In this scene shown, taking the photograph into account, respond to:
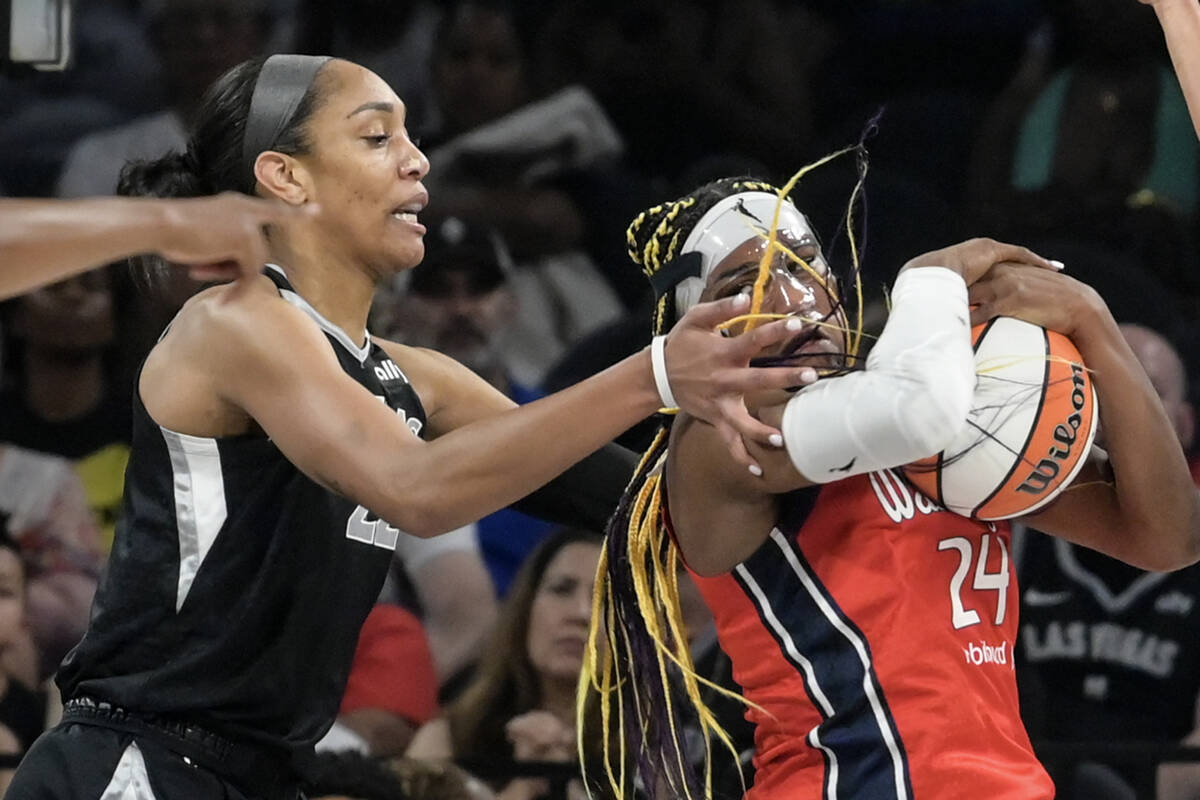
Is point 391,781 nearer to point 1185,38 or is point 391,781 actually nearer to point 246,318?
point 246,318

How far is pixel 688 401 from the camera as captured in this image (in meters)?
2.10

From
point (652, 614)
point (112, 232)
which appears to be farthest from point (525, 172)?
point (112, 232)

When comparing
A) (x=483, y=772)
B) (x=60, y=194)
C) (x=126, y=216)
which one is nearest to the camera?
(x=126, y=216)

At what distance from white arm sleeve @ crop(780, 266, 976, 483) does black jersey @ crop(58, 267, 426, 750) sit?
0.72 meters

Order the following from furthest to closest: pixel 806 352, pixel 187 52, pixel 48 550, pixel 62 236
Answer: pixel 187 52 → pixel 48 550 → pixel 806 352 → pixel 62 236

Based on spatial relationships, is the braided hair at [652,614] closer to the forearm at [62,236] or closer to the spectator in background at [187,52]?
the forearm at [62,236]

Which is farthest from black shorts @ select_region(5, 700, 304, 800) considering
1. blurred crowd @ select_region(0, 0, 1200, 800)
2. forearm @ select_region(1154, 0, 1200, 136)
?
forearm @ select_region(1154, 0, 1200, 136)

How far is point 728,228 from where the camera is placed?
258 centimetres

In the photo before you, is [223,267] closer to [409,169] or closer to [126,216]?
[126,216]

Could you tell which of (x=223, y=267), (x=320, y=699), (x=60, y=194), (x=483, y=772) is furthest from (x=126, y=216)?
(x=60, y=194)

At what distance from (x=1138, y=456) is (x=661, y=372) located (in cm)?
80

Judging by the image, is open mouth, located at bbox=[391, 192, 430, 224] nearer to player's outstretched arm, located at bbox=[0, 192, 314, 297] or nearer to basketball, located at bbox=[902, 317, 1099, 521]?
player's outstretched arm, located at bbox=[0, 192, 314, 297]

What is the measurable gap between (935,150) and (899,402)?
3475 millimetres

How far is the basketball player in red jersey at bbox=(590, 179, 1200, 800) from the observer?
7.72 feet
